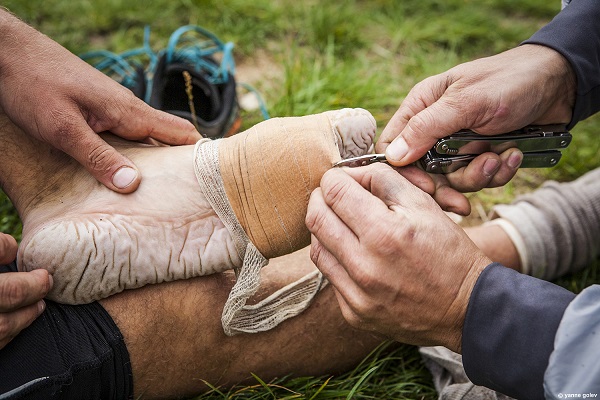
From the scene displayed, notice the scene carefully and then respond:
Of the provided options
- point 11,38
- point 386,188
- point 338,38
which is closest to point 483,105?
point 386,188

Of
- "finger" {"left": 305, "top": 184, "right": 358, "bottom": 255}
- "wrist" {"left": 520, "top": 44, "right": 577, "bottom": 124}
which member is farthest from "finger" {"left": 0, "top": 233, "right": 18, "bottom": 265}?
"wrist" {"left": 520, "top": 44, "right": 577, "bottom": 124}

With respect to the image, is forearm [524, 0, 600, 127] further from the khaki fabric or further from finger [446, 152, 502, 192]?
the khaki fabric

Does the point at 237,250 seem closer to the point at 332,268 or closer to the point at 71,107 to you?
the point at 332,268

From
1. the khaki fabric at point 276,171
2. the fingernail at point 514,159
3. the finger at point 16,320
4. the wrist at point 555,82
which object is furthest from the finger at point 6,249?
the wrist at point 555,82

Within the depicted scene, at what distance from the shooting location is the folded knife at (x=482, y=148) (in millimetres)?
1521

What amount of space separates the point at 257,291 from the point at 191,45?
1.85 meters

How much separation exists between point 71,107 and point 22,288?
532mm

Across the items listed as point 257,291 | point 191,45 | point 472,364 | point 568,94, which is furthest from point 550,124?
point 191,45

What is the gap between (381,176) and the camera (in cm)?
141

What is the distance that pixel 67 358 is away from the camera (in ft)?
4.55

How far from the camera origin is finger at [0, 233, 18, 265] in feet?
4.50

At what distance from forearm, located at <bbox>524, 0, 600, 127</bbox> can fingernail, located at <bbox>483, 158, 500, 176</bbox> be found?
0.45m

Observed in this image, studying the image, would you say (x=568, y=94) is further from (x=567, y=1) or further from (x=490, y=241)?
(x=490, y=241)

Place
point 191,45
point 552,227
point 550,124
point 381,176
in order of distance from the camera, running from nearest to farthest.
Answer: point 381,176 < point 550,124 < point 552,227 < point 191,45
